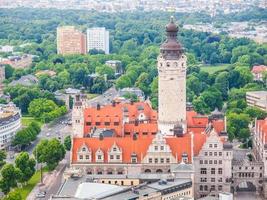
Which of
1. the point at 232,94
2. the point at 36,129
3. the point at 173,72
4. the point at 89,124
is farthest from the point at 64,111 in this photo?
the point at 173,72

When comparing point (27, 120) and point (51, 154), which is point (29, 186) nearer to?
→ point (51, 154)

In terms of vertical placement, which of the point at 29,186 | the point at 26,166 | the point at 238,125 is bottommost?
the point at 29,186

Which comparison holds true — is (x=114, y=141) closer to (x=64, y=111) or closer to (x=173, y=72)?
(x=173, y=72)

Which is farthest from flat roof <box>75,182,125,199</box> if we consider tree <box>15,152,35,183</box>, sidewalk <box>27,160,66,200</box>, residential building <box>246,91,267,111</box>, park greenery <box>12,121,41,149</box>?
residential building <box>246,91,267,111</box>

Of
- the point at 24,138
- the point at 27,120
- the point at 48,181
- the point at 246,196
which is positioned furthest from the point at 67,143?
the point at 27,120

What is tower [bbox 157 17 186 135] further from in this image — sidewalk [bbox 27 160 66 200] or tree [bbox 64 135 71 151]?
tree [bbox 64 135 71 151]

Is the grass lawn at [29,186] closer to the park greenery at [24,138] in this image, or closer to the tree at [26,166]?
the tree at [26,166]
